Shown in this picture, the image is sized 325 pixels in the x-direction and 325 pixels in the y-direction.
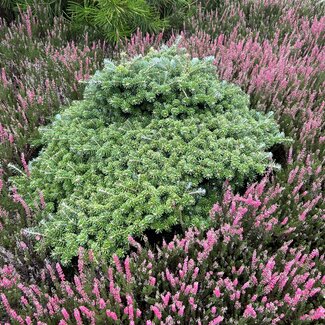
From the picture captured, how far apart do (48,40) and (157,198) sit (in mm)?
2893

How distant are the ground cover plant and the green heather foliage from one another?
13 cm

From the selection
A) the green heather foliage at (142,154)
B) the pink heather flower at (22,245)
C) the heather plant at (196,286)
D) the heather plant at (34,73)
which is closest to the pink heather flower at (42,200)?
the green heather foliage at (142,154)

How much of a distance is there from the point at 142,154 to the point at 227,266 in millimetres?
885

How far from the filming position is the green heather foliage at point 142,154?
7.68 ft

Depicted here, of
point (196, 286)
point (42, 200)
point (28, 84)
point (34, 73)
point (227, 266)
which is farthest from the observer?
point (34, 73)

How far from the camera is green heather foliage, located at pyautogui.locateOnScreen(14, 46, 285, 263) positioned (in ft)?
7.68

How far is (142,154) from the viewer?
8.46ft

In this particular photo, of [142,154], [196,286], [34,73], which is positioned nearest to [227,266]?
[196,286]

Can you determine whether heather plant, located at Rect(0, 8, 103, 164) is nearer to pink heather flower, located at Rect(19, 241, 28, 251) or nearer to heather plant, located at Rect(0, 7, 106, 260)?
heather plant, located at Rect(0, 7, 106, 260)

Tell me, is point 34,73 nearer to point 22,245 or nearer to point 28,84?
point 28,84

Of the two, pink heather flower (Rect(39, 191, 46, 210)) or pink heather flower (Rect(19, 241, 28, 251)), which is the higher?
pink heather flower (Rect(39, 191, 46, 210))

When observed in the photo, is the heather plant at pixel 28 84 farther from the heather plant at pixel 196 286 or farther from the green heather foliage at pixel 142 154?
the heather plant at pixel 196 286

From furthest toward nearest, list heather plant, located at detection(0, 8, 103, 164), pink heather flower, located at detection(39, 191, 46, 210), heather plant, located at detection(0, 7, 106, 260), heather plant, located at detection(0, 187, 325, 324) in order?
heather plant, located at detection(0, 8, 103, 164) → heather plant, located at detection(0, 7, 106, 260) → pink heather flower, located at detection(39, 191, 46, 210) → heather plant, located at detection(0, 187, 325, 324)

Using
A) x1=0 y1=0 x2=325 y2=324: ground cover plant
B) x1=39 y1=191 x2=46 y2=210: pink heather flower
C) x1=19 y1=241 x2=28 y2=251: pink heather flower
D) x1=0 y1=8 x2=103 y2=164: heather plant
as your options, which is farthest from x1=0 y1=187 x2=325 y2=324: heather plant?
x1=0 y1=8 x2=103 y2=164: heather plant
